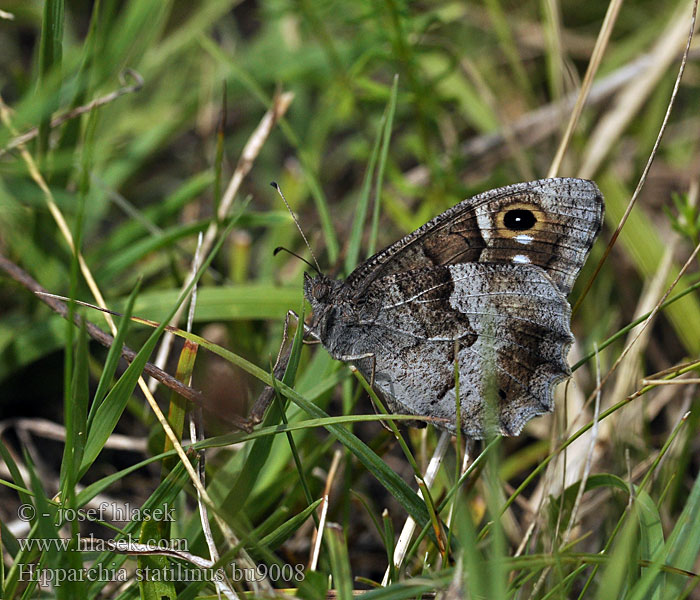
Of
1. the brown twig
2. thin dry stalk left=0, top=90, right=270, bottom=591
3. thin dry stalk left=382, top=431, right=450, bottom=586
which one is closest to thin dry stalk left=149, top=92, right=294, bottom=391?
thin dry stalk left=0, top=90, right=270, bottom=591

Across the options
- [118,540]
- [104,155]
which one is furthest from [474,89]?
[118,540]

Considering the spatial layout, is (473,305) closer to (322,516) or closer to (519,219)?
(519,219)

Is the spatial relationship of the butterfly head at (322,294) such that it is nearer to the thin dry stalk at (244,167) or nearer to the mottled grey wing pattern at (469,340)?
the mottled grey wing pattern at (469,340)

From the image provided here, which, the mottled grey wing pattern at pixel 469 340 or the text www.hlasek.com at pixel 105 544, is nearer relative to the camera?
A: the text www.hlasek.com at pixel 105 544

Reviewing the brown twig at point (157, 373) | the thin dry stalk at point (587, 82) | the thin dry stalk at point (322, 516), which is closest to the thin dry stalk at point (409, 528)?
the thin dry stalk at point (322, 516)

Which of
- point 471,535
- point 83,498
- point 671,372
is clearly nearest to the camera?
point 471,535

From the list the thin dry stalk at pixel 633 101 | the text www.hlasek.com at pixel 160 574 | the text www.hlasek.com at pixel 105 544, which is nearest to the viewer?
the text www.hlasek.com at pixel 105 544

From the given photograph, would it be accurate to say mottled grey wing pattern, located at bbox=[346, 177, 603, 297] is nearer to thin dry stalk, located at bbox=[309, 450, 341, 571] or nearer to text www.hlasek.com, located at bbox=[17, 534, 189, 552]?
thin dry stalk, located at bbox=[309, 450, 341, 571]

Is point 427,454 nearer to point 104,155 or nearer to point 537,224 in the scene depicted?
point 537,224
